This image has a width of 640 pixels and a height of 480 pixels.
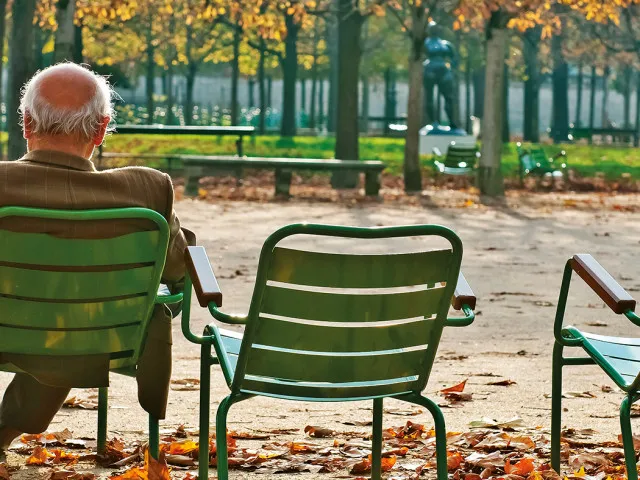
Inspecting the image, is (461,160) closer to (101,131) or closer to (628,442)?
(101,131)

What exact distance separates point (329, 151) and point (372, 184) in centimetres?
1289

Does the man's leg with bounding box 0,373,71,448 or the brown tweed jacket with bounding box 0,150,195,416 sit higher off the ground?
the brown tweed jacket with bounding box 0,150,195,416

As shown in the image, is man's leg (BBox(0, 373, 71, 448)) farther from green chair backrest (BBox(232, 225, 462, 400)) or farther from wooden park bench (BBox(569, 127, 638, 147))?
wooden park bench (BBox(569, 127, 638, 147))

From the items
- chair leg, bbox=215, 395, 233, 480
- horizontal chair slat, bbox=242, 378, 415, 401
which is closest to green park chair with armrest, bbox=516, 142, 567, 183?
horizontal chair slat, bbox=242, 378, 415, 401

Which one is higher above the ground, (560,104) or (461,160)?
(560,104)

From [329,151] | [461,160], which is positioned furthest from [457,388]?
[329,151]

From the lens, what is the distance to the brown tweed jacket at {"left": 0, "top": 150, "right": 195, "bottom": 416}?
12.3ft

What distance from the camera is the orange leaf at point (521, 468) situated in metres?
4.28

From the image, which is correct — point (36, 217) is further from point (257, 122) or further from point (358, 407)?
point (257, 122)

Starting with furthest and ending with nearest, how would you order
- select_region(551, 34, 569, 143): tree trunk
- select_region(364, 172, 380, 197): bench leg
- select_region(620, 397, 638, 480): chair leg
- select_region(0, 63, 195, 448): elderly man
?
select_region(551, 34, 569, 143): tree trunk → select_region(364, 172, 380, 197): bench leg → select_region(0, 63, 195, 448): elderly man → select_region(620, 397, 638, 480): chair leg

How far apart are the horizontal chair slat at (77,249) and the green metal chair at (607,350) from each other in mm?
1289

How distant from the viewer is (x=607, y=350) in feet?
13.8

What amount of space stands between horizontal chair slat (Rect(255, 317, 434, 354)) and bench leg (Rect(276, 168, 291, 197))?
15872 millimetres

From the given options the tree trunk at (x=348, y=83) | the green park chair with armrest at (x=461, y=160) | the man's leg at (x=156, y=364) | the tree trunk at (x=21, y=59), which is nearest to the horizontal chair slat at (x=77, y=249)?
the man's leg at (x=156, y=364)
